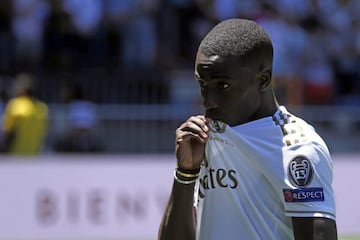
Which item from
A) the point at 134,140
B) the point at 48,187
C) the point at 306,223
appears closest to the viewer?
the point at 306,223

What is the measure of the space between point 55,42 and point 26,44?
1.60 ft

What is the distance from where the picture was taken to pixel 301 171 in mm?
2705

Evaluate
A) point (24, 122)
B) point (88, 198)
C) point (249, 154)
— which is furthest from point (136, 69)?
point (249, 154)

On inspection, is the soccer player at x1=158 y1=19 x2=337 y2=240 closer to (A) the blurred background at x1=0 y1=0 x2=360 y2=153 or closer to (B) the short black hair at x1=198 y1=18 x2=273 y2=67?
(B) the short black hair at x1=198 y1=18 x2=273 y2=67

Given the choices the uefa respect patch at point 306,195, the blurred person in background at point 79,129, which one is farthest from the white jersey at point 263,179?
the blurred person in background at point 79,129

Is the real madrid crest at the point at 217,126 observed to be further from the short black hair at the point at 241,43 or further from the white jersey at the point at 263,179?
the short black hair at the point at 241,43

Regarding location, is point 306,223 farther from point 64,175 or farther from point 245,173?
point 64,175

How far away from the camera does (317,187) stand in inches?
107

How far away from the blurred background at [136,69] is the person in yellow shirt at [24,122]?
0.01m

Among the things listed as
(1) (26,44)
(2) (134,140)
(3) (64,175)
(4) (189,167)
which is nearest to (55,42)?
(1) (26,44)

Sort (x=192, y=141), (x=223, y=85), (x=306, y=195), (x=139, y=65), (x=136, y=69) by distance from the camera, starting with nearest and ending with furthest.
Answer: (x=306, y=195), (x=223, y=85), (x=192, y=141), (x=136, y=69), (x=139, y=65)

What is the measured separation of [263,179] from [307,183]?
0.16 metres

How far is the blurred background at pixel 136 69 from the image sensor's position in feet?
41.5

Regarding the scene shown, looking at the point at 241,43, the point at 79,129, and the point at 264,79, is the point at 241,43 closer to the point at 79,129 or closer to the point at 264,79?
the point at 264,79
